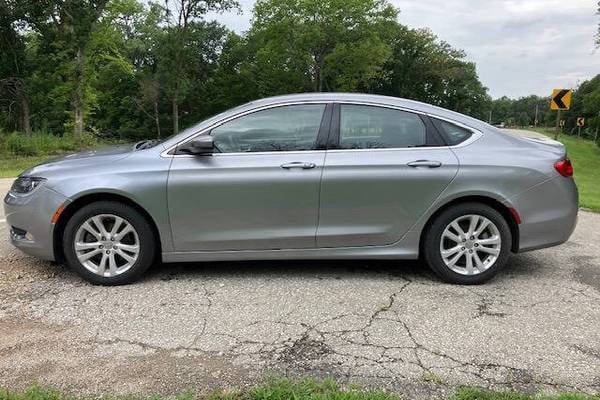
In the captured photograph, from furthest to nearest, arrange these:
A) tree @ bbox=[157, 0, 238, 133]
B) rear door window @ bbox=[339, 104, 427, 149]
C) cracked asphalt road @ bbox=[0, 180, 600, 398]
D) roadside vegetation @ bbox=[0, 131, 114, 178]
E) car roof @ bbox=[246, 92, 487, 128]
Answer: tree @ bbox=[157, 0, 238, 133] → roadside vegetation @ bbox=[0, 131, 114, 178] → car roof @ bbox=[246, 92, 487, 128] → rear door window @ bbox=[339, 104, 427, 149] → cracked asphalt road @ bbox=[0, 180, 600, 398]

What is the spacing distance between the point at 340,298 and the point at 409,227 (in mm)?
907

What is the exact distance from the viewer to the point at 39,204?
14.8 feet

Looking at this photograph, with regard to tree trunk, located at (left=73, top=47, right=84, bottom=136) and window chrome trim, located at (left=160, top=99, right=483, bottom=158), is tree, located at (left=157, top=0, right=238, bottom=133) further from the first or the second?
window chrome trim, located at (left=160, top=99, right=483, bottom=158)

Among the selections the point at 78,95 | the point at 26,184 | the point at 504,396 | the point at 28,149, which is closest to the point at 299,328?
the point at 504,396

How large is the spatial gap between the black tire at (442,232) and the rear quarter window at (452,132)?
1.91 ft

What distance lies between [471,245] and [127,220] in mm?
2939

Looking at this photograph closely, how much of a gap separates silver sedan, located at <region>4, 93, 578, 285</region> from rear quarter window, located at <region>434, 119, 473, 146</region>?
1 cm

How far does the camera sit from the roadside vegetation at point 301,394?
2.80 m

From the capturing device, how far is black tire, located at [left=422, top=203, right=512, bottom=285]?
15.2ft

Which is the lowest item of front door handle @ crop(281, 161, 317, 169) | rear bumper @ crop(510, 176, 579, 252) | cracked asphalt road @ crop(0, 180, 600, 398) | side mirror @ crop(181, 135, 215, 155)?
cracked asphalt road @ crop(0, 180, 600, 398)

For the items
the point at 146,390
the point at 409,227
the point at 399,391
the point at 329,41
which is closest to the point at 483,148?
the point at 409,227

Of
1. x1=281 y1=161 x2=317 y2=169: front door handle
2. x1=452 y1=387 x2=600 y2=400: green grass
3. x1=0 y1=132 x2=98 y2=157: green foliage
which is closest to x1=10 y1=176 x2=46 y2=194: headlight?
x1=281 y1=161 x2=317 y2=169: front door handle

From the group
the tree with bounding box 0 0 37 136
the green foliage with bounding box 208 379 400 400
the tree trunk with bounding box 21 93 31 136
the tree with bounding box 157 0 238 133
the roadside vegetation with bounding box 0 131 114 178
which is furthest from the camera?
the tree with bounding box 157 0 238 133

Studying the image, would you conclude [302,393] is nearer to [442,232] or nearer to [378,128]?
[442,232]
